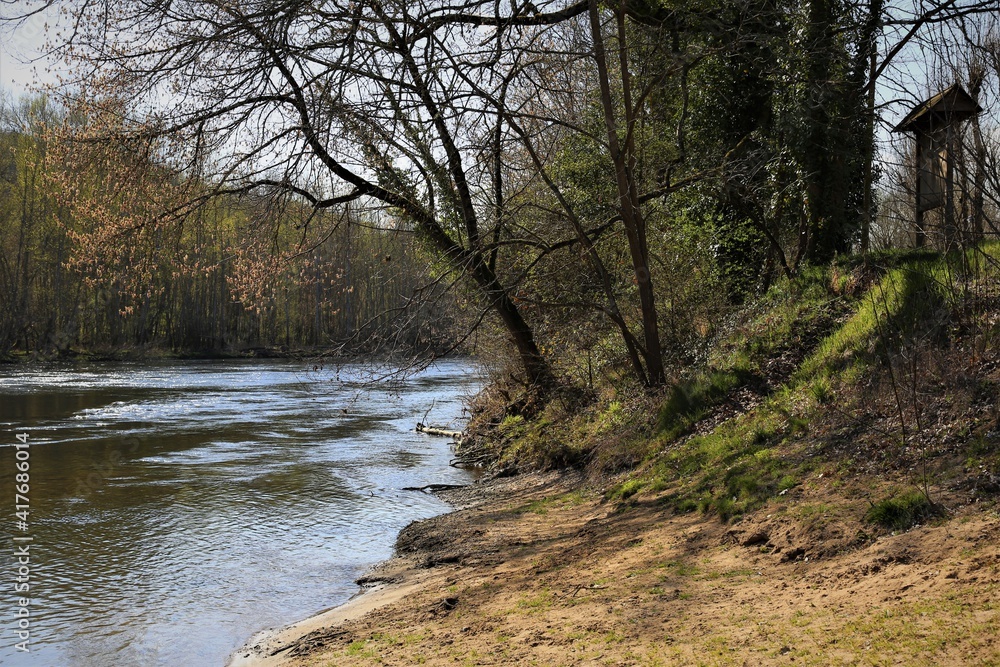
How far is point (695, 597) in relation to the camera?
5824 millimetres

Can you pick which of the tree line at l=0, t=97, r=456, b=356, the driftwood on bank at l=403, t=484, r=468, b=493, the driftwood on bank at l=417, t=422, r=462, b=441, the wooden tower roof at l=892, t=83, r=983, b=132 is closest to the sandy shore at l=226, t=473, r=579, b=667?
the driftwood on bank at l=403, t=484, r=468, b=493

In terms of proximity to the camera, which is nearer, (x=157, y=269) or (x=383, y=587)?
(x=383, y=587)

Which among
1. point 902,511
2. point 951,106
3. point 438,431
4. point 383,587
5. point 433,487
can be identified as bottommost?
point 383,587

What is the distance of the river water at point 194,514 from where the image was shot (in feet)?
26.6

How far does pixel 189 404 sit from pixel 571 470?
18.0 metres

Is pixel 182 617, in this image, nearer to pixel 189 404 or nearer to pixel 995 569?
pixel 995 569

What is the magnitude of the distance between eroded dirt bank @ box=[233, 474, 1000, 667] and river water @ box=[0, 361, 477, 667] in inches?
47.5

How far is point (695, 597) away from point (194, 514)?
9.09 meters

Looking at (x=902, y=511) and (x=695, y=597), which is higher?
(x=902, y=511)

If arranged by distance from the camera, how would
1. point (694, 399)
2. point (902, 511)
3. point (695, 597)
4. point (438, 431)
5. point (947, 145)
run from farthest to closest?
point (438, 431) < point (694, 399) < point (947, 145) < point (902, 511) < point (695, 597)

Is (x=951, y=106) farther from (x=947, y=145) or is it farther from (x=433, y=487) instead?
(x=433, y=487)

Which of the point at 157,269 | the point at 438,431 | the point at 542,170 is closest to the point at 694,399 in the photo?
the point at 542,170

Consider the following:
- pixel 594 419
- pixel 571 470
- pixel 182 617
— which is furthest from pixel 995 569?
pixel 594 419

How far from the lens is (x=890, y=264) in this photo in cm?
1122
